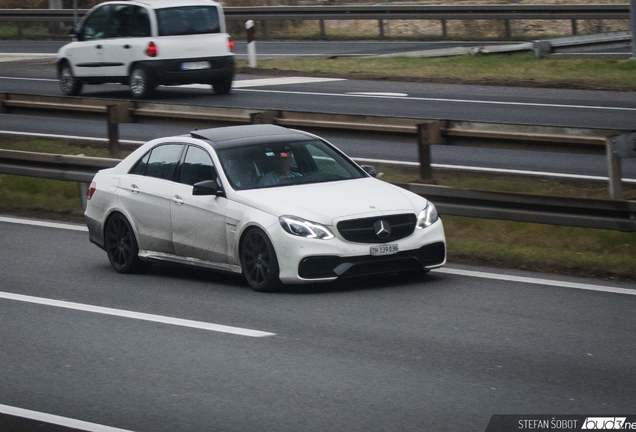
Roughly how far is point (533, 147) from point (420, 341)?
403 centimetres

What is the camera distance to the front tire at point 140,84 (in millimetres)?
23312

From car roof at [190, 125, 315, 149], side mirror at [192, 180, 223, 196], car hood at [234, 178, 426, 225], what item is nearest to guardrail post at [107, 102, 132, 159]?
car roof at [190, 125, 315, 149]

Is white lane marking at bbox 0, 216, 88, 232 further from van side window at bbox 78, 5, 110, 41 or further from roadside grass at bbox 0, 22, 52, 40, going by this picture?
roadside grass at bbox 0, 22, 52, 40

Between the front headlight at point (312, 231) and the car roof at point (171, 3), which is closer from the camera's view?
the front headlight at point (312, 231)

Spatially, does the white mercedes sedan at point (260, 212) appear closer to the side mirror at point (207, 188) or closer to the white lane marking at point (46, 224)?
the side mirror at point (207, 188)

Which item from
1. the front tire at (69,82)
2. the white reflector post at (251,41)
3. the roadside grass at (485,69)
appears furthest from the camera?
the white reflector post at (251,41)

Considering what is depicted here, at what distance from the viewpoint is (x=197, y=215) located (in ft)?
A: 33.6

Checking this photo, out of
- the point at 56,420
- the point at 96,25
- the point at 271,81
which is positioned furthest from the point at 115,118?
the point at 271,81

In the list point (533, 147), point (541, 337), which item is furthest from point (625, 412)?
point (533, 147)

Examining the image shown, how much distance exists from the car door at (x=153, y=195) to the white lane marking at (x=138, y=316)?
4.34ft

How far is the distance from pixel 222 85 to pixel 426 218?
585 inches

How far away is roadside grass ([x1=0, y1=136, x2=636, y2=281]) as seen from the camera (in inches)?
418

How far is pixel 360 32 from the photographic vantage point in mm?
40062

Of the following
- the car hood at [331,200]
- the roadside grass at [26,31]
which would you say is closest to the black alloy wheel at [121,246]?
the car hood at [331,200]
